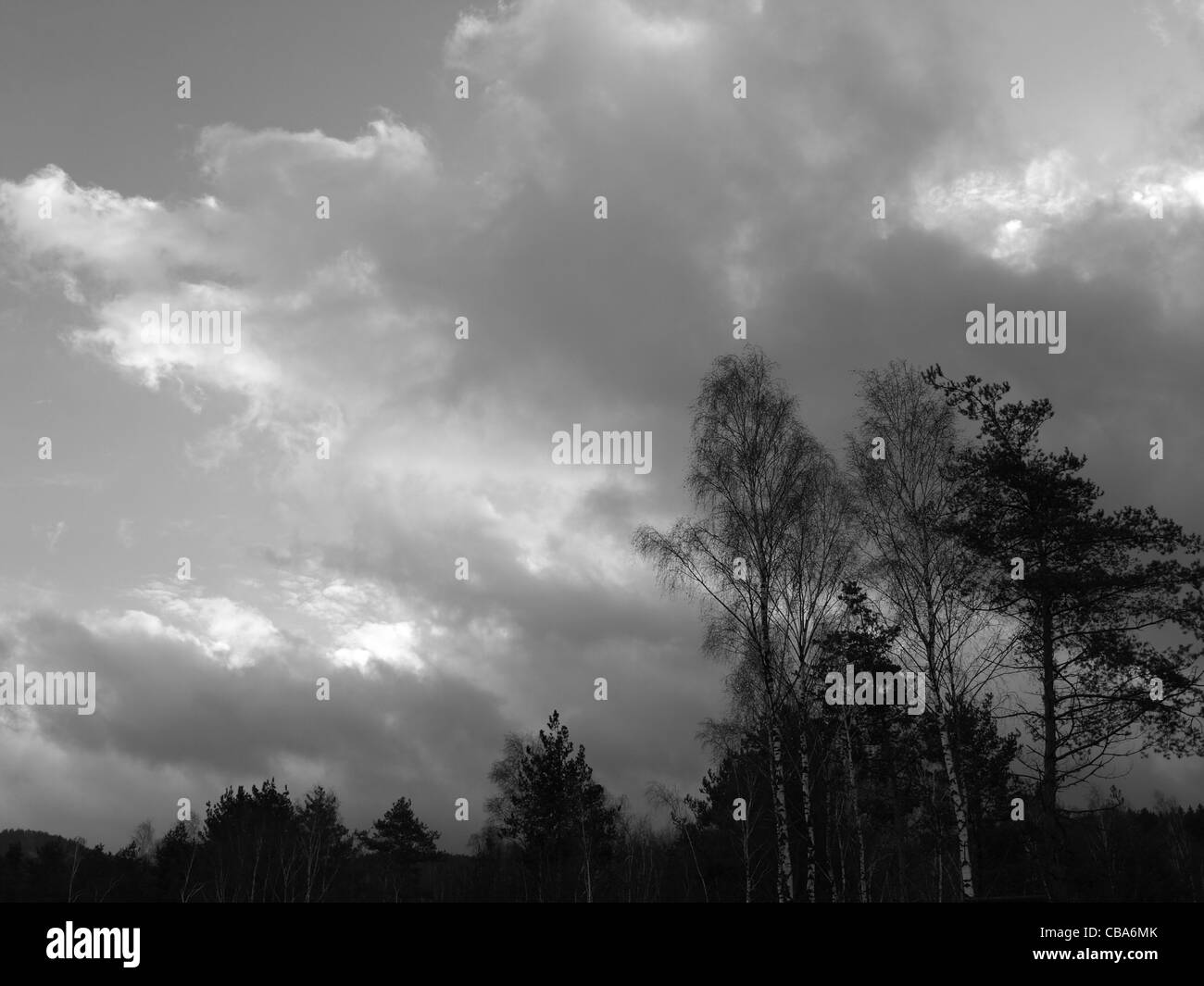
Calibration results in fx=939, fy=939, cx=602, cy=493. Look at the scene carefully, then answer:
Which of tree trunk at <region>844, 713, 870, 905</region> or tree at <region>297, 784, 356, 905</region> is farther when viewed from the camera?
tree at <region>297, 784, 356, 905</region>

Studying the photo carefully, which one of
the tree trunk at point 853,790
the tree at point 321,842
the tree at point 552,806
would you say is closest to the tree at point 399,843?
the tree at point 321,842

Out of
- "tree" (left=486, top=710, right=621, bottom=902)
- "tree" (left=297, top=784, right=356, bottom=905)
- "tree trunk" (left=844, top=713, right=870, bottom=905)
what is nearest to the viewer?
"tree trunk" (left=844, top=713, right=870, bottom=905)

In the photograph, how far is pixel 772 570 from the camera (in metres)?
24.0

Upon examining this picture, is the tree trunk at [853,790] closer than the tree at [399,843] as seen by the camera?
Yes

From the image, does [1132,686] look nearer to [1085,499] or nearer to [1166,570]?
[1166,570]

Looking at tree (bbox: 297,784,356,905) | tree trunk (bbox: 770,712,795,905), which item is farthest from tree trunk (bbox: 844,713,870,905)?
tree (bbox: 297,784,356,905)

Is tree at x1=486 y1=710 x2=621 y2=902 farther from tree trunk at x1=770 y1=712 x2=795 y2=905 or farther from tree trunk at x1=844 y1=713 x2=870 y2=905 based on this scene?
tree trunk at x1=770 y1=712 x2=795 y2=905

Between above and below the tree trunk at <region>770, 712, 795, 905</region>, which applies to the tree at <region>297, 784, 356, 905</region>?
below

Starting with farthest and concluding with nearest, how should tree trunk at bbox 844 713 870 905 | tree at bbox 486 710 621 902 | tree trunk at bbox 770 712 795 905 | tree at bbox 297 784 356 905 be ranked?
tree at bbox 297 784 356 905, tree at bbox 486 710 621 902, tree trunk at bbox 844 713 870 905, tree trunk at bbox 770 712 795 905

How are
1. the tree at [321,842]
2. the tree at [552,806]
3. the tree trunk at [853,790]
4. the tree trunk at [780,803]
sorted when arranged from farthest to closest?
the tree at [321,842] → the tree at [552,806] → the tree trunk at [853,790] → the tree trunk at [780,803]

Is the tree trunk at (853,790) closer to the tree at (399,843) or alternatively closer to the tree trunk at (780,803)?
the tree trunk at (780,803)
